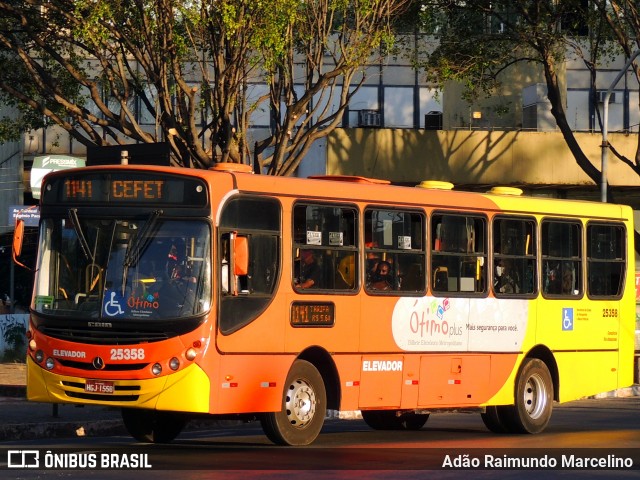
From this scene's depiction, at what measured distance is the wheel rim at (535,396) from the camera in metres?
19.0

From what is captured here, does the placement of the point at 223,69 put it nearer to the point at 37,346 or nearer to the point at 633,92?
the point at 37,346

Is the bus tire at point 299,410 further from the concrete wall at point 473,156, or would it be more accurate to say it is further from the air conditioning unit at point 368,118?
the air conditioning unit at point 368,118

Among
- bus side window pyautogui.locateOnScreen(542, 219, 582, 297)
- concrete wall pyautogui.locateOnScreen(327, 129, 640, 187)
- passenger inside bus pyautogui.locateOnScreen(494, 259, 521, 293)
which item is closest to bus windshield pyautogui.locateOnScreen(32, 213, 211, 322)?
passenger inside bus pyautogui.locateOnScreen(494, 259, 521, 293)

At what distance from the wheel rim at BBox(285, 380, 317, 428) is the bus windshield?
159 cm

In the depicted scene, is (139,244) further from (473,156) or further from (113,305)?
(473,156)

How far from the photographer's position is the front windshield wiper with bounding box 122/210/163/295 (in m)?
14.5

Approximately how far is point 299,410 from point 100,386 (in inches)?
87.7

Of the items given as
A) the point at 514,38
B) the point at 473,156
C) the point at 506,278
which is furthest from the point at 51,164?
the point at 473,156

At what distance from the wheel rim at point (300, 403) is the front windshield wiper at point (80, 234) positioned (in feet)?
8.23

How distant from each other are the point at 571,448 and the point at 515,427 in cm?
293

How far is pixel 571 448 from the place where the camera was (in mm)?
15906

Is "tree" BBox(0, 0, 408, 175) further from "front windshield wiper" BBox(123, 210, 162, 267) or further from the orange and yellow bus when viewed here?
"front windshield wiper" BBox(123, 210, 162, 267)

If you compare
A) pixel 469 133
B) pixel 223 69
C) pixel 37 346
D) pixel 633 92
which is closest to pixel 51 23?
pixel 223 69

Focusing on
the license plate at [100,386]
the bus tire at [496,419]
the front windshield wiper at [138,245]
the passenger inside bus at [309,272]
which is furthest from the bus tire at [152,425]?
the bus tire at [496,419]
